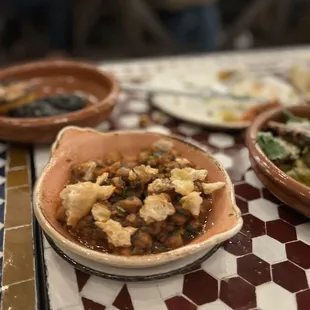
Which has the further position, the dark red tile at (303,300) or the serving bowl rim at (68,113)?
the serving bowl rim at (68,113)

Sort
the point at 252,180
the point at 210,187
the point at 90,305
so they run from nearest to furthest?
the point at 90,305 < the point at 210,187 < the point at 252,180

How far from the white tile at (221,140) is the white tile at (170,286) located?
0.54 metres

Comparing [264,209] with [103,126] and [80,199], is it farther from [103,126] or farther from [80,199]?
[103,126]

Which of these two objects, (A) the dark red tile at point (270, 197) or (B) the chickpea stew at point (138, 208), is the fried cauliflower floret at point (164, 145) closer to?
(B) the chickpea stew at point (138, 208)

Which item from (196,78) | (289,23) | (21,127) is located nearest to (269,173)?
(21,127)

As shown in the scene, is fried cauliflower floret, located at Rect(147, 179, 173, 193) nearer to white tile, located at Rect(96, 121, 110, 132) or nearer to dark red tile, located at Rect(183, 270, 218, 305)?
dark red tile, located at Rect(183, 270, 218, 305)

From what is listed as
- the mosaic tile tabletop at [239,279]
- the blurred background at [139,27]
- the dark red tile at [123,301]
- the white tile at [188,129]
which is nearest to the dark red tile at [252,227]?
the mosaic tile tabletop at [239,279]

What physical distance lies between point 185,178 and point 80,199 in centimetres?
22

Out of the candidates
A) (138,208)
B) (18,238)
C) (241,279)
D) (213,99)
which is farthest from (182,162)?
(213,99)

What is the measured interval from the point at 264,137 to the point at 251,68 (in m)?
0.81

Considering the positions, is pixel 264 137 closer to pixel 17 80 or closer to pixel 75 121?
pixel 75 121

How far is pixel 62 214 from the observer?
890 mm

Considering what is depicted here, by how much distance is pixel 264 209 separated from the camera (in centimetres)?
105

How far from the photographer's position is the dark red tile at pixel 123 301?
806mm
